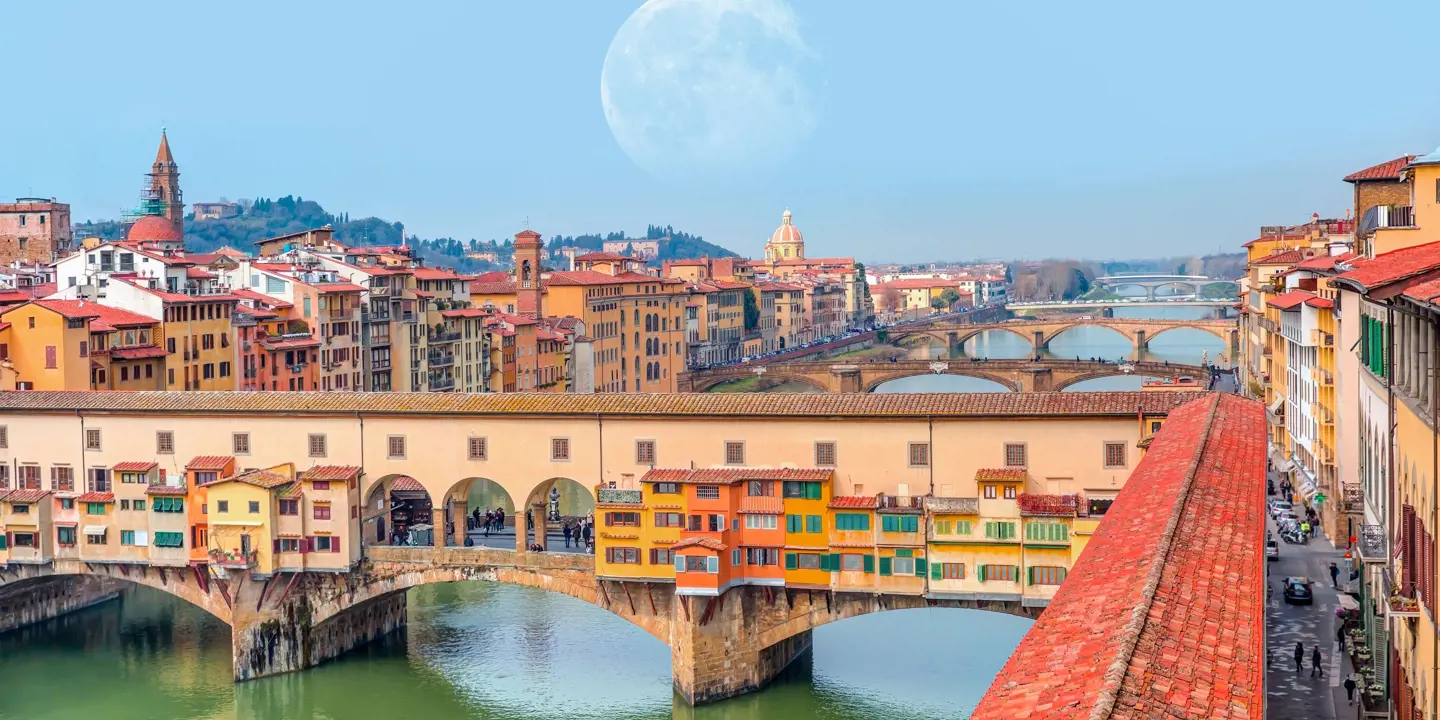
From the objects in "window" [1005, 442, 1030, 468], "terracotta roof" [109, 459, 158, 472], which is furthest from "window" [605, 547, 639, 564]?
"terracotta roof" [109, 459, 158, 472]

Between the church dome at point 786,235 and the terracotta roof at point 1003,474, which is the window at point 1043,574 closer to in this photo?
the terracotta roof at point 1003,474

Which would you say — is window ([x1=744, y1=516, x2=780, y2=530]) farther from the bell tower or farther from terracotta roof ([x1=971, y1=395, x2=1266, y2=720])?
the bell tower

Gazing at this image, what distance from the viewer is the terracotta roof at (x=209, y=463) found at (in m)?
23.5

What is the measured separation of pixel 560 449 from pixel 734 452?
7.62ft

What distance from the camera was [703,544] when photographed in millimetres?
20938

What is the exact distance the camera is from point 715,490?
2150cm

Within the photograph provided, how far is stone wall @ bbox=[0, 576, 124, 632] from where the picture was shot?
1001 inches

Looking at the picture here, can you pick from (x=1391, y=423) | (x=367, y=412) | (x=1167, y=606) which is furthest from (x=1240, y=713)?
(x=367, y=412)

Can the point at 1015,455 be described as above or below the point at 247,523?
above

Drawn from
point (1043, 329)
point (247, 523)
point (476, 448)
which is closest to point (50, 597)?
point (247, 523)

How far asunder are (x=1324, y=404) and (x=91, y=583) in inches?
777

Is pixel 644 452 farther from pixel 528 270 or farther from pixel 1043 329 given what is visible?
pixel 1043 329

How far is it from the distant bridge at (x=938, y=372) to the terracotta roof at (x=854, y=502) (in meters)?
37.4

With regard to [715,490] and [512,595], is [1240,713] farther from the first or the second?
[512,595]
